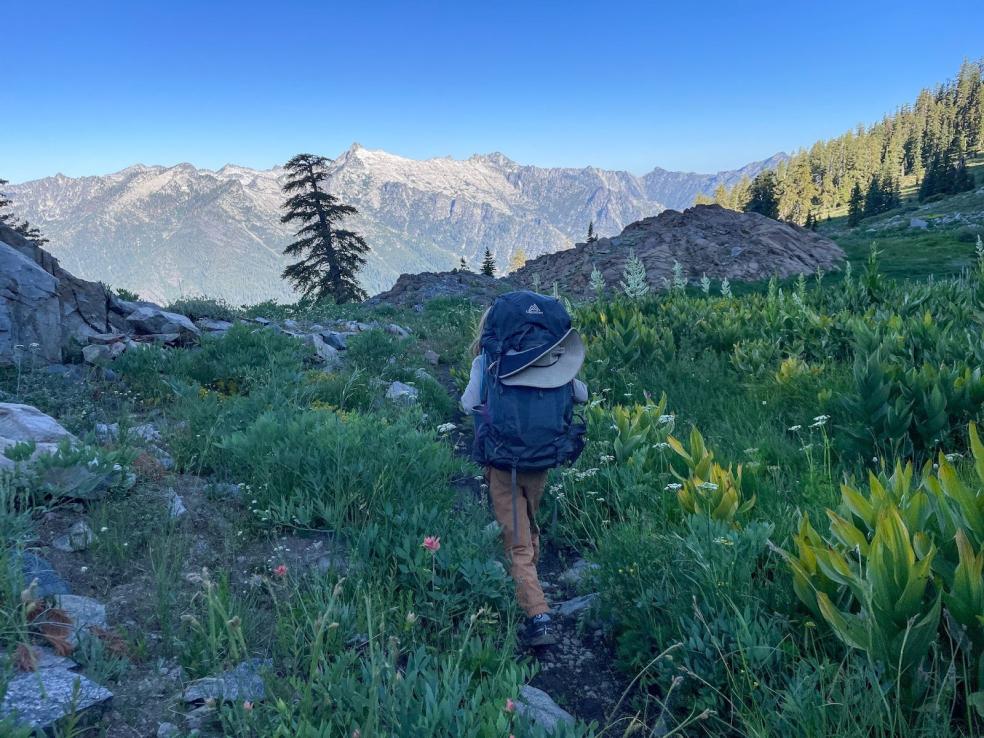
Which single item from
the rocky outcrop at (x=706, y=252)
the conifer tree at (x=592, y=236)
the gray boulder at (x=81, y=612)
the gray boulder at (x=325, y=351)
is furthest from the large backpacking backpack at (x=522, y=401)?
the conifer tree at (x=592, y=236)

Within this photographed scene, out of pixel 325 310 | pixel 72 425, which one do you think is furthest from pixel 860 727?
pixel 325 310

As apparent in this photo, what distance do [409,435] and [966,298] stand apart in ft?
25.3

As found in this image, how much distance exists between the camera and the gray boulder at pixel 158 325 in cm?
894

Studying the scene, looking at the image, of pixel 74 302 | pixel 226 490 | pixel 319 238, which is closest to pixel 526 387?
pixel 226 490

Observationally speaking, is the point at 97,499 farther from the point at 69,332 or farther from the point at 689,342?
the point at 689,342

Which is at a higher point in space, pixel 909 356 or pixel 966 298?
pixel 966 298

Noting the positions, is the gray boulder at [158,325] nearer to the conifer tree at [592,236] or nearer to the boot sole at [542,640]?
the boot sole at [542,640]

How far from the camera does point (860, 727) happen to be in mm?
1943

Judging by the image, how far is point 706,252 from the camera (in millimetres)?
24828

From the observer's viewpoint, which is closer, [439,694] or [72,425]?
[439,694]

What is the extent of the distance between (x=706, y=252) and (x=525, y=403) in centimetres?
2375

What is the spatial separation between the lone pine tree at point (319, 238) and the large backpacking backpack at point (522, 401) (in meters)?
34.1

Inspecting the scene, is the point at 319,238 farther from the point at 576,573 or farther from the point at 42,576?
the point at 42,576

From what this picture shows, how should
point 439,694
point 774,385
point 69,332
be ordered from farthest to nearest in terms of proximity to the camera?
point 69,332 → point 774,385 → point 439,694
